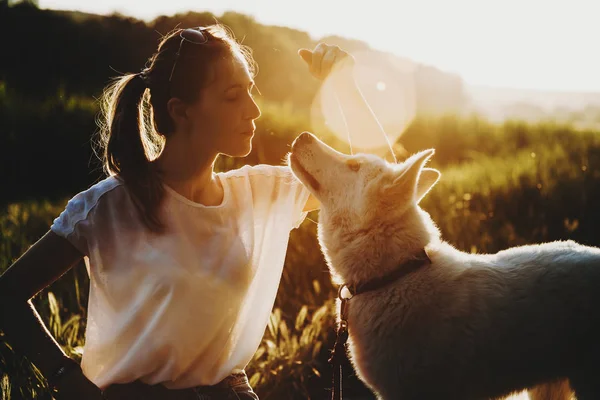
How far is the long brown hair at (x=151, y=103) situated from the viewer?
255 centimetres

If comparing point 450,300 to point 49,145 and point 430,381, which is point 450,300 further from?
point 49,145

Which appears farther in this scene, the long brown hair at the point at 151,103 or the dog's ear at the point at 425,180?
the dog's ear at the point at 425,180

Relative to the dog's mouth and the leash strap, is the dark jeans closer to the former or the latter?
the leash strap

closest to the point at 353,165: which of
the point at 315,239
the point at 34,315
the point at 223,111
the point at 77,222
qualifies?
the point at 223,111

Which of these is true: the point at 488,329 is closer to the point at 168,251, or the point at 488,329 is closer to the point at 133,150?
→ the point at 168,251

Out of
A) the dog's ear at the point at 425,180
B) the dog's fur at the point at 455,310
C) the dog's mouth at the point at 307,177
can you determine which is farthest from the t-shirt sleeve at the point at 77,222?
the dog's ear at the point at 425,180

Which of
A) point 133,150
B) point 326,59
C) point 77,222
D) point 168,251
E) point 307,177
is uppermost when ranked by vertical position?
point 326,59

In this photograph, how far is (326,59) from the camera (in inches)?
124

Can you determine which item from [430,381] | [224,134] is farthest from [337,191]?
[430,381]

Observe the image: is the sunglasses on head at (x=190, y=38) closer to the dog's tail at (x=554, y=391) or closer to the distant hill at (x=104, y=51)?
the dog's tail at (x=554, y=391)

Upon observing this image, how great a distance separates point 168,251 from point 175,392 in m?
0.67

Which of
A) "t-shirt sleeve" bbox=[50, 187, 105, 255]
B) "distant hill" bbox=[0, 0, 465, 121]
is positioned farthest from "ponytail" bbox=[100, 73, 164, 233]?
"distant hill" bbox=[0, 0, 465, 121]

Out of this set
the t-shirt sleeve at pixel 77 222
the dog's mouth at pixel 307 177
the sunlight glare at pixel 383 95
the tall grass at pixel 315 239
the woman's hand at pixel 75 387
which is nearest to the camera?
the woman's hand at pixel 75 387

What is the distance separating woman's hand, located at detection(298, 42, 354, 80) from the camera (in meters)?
3.15
